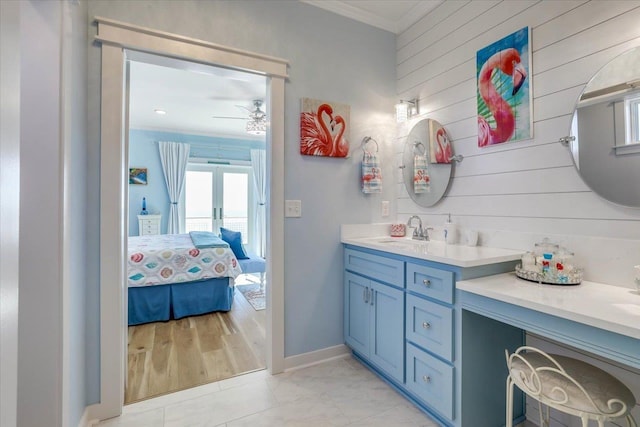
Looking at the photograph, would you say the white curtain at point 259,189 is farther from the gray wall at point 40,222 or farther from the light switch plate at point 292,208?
the gray wall at point 40,222

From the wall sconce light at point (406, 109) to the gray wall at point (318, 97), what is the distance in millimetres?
132

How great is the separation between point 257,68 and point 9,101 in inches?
63.0

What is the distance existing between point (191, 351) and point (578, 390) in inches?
96.1

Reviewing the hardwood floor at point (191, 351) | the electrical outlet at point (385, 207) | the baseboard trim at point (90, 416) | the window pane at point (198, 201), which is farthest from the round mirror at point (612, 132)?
the window pane at point (198, 201)

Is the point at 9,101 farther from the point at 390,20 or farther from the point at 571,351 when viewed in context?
the point at 390,20

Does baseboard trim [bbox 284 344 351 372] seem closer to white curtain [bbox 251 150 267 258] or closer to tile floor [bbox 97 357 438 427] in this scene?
tile floor [bbox 97 357 438 427]

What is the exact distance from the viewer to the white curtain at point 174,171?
5.38 metres

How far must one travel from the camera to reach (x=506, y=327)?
5.08ft

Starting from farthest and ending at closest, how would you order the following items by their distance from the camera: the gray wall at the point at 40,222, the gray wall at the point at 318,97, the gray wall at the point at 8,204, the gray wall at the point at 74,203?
the gray wall at the point at 318,97, the gray wall at the point at 74,203, the gray wall at the point at 40,222, the gray wall at the point at 8,204

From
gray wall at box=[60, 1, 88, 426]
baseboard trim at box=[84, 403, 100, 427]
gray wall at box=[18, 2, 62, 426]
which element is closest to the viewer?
gray wall at box=[18, 2, 62, 426]

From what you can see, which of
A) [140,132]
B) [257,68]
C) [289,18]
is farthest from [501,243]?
[140,132]

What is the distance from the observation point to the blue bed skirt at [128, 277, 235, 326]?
294 centimetres

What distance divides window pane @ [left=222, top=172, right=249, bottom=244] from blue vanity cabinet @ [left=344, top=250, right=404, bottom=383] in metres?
4.35

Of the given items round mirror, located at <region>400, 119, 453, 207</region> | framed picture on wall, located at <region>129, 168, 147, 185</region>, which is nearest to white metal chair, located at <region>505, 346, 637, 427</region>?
round mirror, located at <region>400, 119, 453, 207</region>
